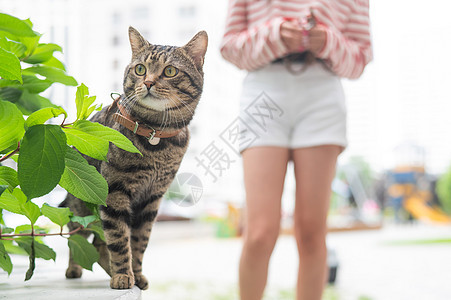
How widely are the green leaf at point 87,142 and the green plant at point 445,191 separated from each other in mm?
14137

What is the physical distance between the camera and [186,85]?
1.75ft

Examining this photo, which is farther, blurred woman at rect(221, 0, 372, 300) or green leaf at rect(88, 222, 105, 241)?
blurred woman at rect(221, 0, 372, 300)

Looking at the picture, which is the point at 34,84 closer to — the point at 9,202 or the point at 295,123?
the point at 9,202

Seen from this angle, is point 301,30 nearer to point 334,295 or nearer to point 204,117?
point 334,295

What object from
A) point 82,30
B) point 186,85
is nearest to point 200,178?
point 186,85

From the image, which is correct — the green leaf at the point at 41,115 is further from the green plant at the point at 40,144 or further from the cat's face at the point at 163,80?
the cat's face at the point at 163,80

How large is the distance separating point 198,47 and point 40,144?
229 millimetres

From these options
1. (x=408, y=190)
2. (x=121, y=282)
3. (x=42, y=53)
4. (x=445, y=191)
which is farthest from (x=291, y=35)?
(x=445, y=191)

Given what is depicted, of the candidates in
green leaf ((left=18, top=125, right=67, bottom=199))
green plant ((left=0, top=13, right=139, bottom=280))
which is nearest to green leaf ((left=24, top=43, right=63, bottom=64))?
green plant ((left=0, top=13, right=139, bottom=280))

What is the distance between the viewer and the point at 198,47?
0.53 metres

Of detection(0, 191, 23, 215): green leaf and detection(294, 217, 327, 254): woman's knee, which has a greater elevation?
detection(0, 191, 23, 215): green leaf

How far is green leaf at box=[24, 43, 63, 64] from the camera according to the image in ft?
1.98

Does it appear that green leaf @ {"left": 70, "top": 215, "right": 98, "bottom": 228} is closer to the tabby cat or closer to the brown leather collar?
the tabby cat

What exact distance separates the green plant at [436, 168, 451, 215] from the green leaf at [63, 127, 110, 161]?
46.4 ft
